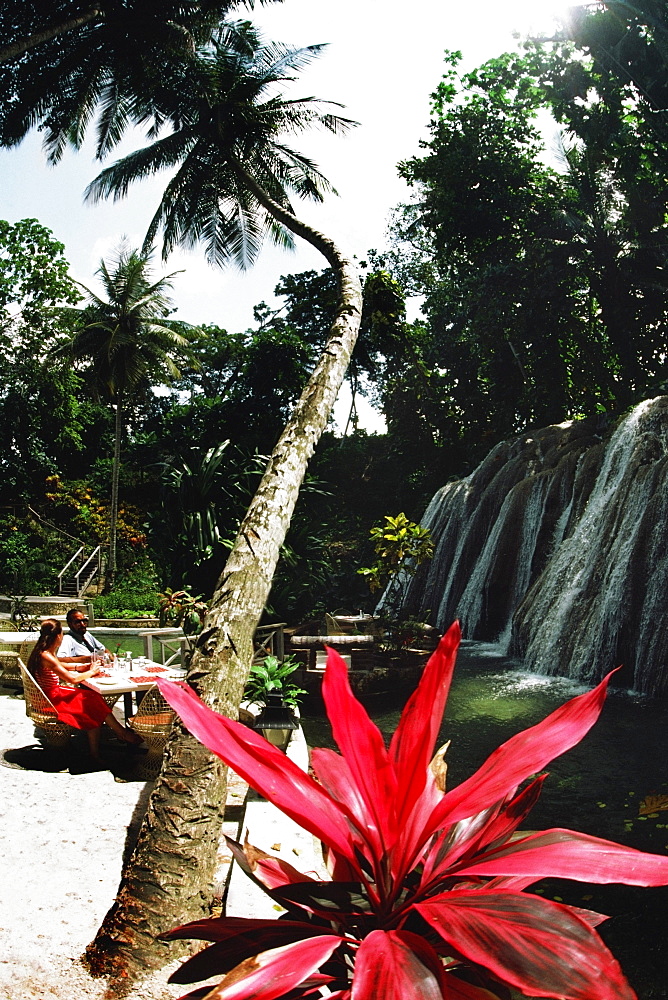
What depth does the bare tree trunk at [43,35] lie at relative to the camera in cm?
1080

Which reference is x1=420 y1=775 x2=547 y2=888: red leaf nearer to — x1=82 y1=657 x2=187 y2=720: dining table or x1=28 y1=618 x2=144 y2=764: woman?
x1=82 y1=657 x2=187 y2=720: dining table

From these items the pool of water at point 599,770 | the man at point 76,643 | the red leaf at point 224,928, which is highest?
the red leaf at point 224,928

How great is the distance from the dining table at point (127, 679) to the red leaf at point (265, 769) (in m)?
4.70

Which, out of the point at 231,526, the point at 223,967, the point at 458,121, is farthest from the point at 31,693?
the point at 458,121

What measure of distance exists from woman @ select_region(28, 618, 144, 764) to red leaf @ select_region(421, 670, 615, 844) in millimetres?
5172

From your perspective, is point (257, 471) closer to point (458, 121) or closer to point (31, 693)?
point (31, 693)

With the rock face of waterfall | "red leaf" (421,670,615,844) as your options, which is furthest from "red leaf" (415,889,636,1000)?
the rock face of waterfall

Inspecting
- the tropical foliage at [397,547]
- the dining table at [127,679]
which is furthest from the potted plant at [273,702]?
the tropical foliage at [397,547]

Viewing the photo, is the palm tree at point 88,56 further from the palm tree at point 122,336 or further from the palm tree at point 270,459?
the palm tree at point 122,336

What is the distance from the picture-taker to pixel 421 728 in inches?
45.0

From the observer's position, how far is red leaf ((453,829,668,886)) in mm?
908

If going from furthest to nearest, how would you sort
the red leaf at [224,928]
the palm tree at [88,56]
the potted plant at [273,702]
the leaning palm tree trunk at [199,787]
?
the palm tree at [88,56], the potted plant at [273,702], the leaning palm tree trunk at [199,787], the red leaf at [224,928]

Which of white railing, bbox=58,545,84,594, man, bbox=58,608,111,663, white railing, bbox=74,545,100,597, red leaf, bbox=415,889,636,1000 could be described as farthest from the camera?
white railing, bbox=74,545,100,597

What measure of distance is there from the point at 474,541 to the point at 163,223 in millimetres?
10497
